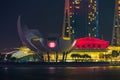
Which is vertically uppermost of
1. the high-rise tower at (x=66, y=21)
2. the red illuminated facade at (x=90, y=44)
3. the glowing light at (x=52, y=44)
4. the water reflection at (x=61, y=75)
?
the high-rise tower at (x=66, y=21)

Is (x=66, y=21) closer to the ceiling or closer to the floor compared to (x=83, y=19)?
closer to the floor

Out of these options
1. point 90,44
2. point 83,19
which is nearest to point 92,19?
point 83,19

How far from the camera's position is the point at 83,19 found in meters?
162

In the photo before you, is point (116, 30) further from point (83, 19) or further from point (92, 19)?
point (92, 19)

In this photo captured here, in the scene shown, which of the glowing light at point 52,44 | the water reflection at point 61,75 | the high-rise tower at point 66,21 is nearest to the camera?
the water reflection at point 61,75

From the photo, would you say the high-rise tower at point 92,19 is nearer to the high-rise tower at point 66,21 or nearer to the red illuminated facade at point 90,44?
the high-rise tower at point 66,21

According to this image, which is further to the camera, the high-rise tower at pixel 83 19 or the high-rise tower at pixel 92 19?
the high-rise tower at pixel 92 19

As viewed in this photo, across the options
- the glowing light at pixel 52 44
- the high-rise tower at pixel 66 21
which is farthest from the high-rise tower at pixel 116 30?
the glowing light at pixel 52 44

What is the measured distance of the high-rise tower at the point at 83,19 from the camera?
16025 cm

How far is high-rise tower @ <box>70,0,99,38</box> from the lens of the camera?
160 metres

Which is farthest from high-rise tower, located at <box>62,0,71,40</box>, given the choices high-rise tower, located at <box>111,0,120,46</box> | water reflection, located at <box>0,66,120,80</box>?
water reflection, located at <box>0,66,120,80</box>

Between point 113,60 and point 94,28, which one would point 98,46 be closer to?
point 113,60

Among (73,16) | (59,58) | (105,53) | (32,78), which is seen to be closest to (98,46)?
(105,53)

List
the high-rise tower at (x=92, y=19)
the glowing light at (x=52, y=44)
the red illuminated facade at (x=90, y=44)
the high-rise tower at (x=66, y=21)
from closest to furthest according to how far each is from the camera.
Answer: the glowing light at (x=52, y=44), the red illuminated facade at (x=90, y=44), the high-rise tower at (x=66, y=21), the high-rise tower at (x=92, y=19)
